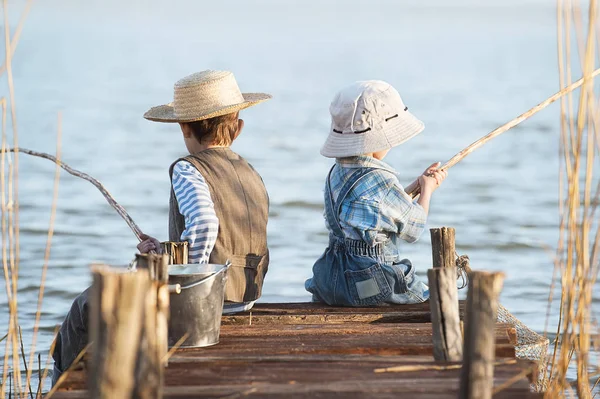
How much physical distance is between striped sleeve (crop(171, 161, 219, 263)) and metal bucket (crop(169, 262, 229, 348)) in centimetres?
51

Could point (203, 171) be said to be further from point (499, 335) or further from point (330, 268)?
point (499, 335)

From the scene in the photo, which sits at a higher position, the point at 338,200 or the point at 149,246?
the point at 338,200

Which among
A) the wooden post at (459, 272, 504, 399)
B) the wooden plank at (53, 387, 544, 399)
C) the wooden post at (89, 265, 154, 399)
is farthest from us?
the wooden plank at (53, 387, 544, 399)

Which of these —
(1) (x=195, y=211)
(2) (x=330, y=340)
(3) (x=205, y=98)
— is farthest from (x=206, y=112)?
(2) (x=330, y=340)

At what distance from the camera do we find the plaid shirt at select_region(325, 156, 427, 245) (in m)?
4.29

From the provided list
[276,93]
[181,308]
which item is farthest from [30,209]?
[276,93]

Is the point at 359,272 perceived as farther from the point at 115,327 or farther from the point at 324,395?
the point at 115,327

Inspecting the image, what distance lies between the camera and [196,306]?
343 cm

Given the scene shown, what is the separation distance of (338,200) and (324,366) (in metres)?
1.23

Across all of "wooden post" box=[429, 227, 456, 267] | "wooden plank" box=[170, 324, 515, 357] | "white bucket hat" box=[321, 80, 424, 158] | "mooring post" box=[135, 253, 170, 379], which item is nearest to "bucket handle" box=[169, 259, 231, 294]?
"mooring post" box=[135, 253, 170, 379]

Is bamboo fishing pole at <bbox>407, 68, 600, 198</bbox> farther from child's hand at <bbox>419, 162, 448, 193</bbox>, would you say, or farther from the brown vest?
the brown vest

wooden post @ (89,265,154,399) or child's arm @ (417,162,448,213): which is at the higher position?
child's arm @ (417,162,448,213)

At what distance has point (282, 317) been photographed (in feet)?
13.5

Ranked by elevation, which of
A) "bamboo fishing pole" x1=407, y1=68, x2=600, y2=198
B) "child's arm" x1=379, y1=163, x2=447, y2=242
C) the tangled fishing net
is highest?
"bamboo fishing pole" x1=407, y1=68, x2=600, y2=198
